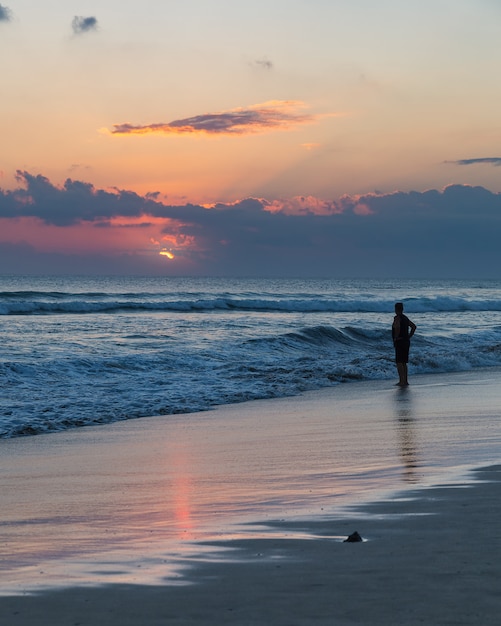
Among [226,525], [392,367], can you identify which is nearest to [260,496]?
[226,525]

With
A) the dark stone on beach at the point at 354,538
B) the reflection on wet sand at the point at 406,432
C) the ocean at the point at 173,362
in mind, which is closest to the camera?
the dark stone on beach at the point at 354,538

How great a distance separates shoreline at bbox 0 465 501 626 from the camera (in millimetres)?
3811

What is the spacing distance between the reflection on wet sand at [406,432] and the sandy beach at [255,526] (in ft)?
0.17

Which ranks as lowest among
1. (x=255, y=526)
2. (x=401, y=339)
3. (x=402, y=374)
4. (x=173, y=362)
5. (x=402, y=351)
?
(x=402, y=374)

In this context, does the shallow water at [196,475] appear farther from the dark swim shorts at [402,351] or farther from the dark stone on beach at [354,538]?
the dark swim shorts at [402,351]

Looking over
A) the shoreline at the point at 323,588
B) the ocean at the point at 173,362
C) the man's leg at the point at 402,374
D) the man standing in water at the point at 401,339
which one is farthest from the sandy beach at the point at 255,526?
the man standing in water at the point at 401,339

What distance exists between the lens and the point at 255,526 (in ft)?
18.6

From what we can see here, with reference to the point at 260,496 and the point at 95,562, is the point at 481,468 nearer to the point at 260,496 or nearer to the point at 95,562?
the point at 260,496

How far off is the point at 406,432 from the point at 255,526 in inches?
204

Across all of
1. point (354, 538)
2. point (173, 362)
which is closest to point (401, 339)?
point (173, 362)

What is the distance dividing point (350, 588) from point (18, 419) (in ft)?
30.0

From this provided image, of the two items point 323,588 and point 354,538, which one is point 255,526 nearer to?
point 354,538

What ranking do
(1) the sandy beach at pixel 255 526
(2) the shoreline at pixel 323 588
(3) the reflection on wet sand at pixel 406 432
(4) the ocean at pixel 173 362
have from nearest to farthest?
(2) the shoreline at pixel 323 588 < (1) the sandy beach at pixel 255 526 < (3) the reflection on wet sand at pixel 406 432 < (4) the ocean at pixel 173 362

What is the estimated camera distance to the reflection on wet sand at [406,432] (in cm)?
788
